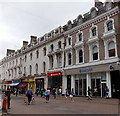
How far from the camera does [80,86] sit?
91.5 ft

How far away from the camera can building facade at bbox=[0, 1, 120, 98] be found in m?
22.7

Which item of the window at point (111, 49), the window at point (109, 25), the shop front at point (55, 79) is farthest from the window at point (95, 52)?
the shop front at point (55, 79)

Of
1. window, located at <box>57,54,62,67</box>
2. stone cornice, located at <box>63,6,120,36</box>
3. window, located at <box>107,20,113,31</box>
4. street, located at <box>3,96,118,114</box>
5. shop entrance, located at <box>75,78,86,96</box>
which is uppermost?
stone cornice, located at <box>63,6,120,36</box>

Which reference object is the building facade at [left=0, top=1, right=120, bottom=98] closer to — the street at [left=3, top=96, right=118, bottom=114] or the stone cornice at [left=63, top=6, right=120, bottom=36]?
the stone cornice at [left=63, top=6, right=120, bottom=36]

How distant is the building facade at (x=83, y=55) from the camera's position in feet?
74.4

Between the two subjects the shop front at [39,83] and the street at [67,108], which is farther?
the shop front at [39,83]

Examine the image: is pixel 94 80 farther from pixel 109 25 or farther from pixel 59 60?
pixel 59 60

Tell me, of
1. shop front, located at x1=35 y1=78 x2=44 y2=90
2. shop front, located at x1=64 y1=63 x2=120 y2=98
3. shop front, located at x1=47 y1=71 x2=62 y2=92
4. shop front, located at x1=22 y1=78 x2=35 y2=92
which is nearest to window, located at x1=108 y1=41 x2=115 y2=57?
shop front, located at x1=64 y1=63 x2=120 y2=98

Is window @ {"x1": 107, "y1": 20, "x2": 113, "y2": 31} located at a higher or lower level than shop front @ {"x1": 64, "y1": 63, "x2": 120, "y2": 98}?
higher

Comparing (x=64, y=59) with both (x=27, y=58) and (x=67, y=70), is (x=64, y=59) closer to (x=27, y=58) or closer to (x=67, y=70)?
(x=67, y=70)

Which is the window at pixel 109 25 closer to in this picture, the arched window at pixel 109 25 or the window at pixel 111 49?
the arched window at pixel 109 25

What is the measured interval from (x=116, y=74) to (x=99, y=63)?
106 inches

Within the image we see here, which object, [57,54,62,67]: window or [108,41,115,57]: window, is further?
[57,54,62,67]: window

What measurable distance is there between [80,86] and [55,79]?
22.5 feet
